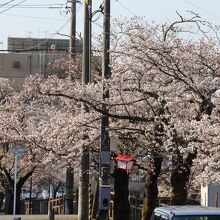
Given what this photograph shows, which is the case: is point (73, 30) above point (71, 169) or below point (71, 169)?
above

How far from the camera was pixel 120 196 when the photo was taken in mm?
21328

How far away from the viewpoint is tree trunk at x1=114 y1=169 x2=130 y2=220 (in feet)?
69.8

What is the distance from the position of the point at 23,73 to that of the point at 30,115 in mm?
55149

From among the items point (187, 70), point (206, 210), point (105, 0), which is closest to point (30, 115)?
point (105, 0)

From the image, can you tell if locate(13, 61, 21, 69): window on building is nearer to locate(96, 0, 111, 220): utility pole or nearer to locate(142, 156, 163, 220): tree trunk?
locate(142, 156, 163, 220): tree trunk

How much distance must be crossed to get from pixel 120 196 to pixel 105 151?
18.5 feet

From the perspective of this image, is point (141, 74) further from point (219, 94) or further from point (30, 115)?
point (30, 115)

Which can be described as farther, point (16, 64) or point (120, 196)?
point (16, 64)

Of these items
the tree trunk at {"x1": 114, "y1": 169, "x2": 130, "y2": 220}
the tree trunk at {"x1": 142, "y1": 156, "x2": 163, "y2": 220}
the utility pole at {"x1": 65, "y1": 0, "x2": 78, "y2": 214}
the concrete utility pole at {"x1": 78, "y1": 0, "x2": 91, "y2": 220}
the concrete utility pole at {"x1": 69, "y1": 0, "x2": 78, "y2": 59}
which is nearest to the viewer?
the tree trunk at {"x1": 142, "y1": 156, "x2": 163, "y2": 220}

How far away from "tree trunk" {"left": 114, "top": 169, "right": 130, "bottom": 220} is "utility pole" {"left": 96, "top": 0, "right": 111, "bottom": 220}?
494cm

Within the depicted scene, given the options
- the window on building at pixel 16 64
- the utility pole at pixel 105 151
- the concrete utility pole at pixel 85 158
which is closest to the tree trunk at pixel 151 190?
the concrete utility pole at pixel 85 158

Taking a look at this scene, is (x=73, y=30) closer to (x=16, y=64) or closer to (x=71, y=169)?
(x=71, y=169)

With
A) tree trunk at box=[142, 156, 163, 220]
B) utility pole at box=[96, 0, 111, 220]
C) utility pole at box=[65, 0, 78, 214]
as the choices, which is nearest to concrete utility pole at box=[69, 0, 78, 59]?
utility pole at box=[65, 0, 78, 214]

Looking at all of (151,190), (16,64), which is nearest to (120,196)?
(151,190)
